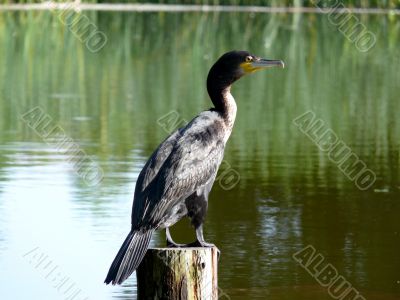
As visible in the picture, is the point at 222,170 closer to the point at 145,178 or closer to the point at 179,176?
the point at 179,176

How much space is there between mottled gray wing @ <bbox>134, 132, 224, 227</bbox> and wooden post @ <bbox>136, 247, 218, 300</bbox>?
0.24 metres

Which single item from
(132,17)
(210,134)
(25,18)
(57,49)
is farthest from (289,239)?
(132,17)

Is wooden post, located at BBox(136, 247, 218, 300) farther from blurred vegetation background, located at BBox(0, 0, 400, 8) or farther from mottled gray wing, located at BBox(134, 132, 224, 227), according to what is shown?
blurred vegetation background, located at BBox(0, 0, 400, 8)

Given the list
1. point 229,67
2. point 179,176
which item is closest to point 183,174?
point 179,176

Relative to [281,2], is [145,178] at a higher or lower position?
lower

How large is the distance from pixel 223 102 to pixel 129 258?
1.41 metres

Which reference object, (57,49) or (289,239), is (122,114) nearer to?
(289,239)


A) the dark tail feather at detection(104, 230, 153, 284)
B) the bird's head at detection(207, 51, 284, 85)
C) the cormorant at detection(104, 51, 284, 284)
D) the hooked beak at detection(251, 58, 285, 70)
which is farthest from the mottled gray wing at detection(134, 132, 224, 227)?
the hooked beak at detection(251, 58, 285, 70)

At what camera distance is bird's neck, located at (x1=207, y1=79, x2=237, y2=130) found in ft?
24.3

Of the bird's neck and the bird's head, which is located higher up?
the bird's head

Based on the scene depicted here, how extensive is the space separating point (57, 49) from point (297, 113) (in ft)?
37.2

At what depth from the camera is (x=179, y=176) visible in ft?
22.3

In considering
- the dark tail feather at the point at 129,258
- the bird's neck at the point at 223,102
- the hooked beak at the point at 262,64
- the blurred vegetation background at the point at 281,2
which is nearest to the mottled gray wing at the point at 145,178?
the dark tail feather at the point at 129,258

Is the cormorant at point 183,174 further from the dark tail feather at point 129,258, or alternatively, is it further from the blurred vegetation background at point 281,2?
the blurred vegetation background at point 281,2
